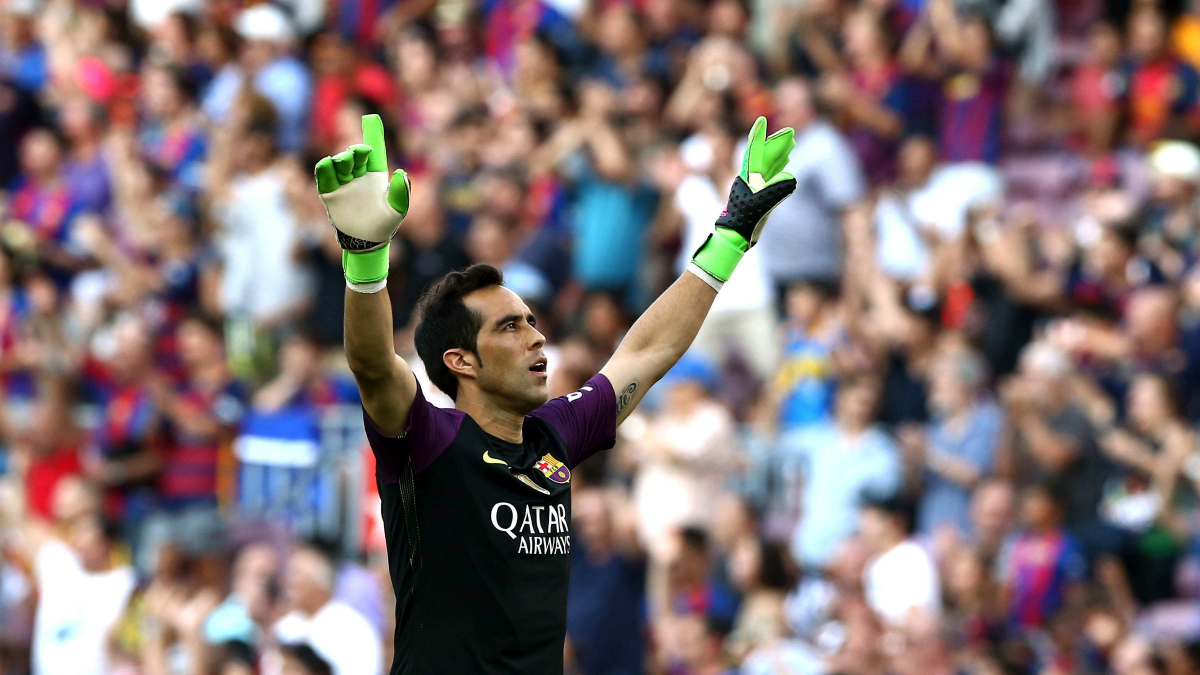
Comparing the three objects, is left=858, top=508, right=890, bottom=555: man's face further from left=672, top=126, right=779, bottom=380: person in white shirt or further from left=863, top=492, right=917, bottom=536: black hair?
left=672, top=126, right=779, bottom=380: person in white shirt

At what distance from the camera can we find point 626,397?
546 cm

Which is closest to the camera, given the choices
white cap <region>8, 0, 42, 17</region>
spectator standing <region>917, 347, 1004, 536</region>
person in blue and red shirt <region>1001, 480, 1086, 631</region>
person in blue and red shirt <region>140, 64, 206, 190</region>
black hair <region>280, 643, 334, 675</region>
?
black hair <region>280, 643, 334, 675</region>

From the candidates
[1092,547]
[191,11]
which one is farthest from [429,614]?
[191,11]

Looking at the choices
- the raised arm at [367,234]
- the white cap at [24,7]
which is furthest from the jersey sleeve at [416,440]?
the white cap at [24,7]

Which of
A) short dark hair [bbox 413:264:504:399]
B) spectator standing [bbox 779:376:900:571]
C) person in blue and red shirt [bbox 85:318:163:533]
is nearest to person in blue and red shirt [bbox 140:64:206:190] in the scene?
person in blue and red shirt [bbox 85:318:163:533]

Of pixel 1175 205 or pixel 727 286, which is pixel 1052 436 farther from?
pixel 727 286

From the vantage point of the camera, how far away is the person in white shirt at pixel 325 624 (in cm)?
884

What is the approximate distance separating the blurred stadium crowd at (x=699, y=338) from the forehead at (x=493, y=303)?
3.32 m

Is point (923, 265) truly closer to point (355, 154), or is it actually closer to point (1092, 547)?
Result: point (1092, 547)

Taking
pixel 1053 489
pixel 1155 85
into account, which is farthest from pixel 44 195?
pixel 1053 489

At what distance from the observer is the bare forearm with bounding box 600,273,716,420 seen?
551 cm

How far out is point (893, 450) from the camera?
977 centimetres

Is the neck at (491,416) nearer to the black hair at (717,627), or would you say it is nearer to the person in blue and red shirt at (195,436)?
the black hair at (717,627)

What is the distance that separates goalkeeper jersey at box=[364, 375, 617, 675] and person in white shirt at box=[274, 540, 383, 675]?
4.06m
